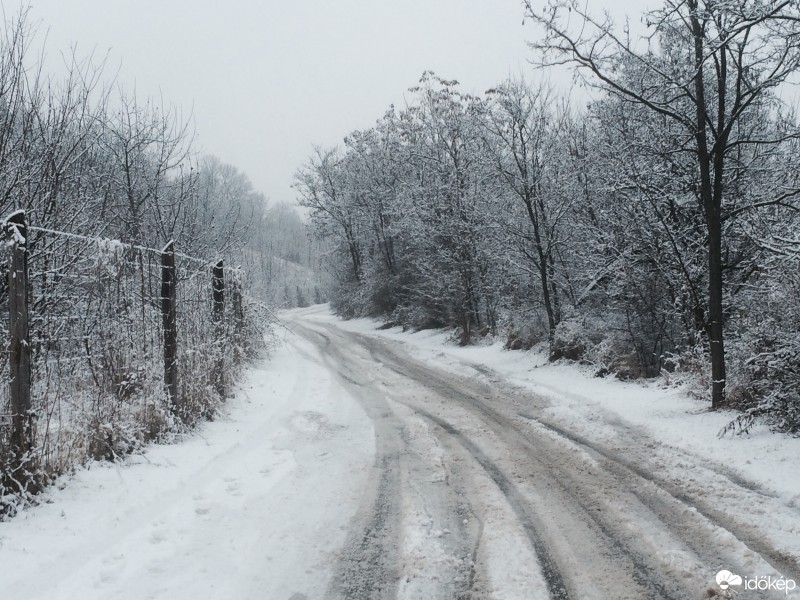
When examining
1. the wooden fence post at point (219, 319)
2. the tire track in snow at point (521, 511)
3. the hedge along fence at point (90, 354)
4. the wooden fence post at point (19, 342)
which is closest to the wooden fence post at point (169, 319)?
the hedge along fence at point (90, 354)

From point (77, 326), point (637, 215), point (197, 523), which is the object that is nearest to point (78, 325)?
point (77, 326)

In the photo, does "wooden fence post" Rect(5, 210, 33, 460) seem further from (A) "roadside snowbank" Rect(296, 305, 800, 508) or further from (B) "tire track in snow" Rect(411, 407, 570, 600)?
(A) "roadside snowbank" Rect(296, 305, 800, 508)

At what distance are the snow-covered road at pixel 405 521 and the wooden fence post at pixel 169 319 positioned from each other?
796 mm

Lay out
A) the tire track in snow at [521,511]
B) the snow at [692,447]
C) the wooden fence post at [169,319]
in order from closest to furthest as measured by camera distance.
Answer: the tire track in snow at [521,511]
the snow at [692,447]
the wooden fence post at [169,319]

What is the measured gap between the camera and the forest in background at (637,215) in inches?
258

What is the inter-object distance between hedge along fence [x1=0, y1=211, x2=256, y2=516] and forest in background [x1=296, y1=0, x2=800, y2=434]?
21.0 ft

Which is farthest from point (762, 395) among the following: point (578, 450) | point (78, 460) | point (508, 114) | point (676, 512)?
point (508, 114)

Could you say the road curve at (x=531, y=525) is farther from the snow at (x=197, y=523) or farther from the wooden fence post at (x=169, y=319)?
the wooden fence post at (x=169, y=319)

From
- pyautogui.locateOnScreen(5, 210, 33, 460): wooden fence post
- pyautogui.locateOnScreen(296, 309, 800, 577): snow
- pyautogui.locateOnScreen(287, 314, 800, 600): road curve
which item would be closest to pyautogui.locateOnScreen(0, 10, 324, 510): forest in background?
pyautogui.locateOnScreen(5, 210, 33, 460): wooden fence post

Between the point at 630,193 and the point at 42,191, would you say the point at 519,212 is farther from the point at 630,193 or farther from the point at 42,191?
the point at 42,191

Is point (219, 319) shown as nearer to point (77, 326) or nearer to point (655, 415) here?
point (77, 326)

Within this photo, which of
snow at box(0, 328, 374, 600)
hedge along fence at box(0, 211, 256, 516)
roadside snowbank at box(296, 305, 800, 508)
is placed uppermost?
hedge along fence at box(0, 211, 256, 516)

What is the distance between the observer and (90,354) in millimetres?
5355
